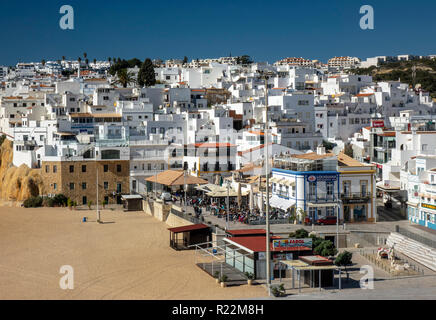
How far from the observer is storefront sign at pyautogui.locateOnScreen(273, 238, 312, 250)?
29.9m

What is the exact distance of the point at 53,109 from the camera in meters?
73.9

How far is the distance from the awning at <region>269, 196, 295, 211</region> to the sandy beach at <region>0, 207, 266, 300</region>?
312 inches

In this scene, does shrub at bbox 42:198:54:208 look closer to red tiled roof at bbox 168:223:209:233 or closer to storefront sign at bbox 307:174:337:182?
red tiled roof at bbox 168:223:209:233

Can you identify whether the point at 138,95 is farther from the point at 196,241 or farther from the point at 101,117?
the point at 196,241

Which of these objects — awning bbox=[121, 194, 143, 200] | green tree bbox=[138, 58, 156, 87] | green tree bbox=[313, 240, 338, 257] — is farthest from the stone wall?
green tree bbox=[138, 58, 156, 87]

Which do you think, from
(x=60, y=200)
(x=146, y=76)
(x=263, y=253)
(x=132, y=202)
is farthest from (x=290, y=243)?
(x=146, y=76)

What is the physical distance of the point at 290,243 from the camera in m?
30.1

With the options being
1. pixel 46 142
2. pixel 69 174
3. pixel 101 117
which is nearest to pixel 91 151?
pixel 69 174

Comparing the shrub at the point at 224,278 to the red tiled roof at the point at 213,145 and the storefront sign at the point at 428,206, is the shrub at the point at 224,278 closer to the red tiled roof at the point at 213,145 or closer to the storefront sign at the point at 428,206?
the storefront sign at the point at 428,206

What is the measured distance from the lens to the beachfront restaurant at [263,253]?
2930cm

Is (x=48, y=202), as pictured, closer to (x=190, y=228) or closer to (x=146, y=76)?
(x=190, y=228)

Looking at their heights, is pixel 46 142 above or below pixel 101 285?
above

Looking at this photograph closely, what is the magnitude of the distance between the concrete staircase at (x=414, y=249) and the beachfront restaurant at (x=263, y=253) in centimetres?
658
